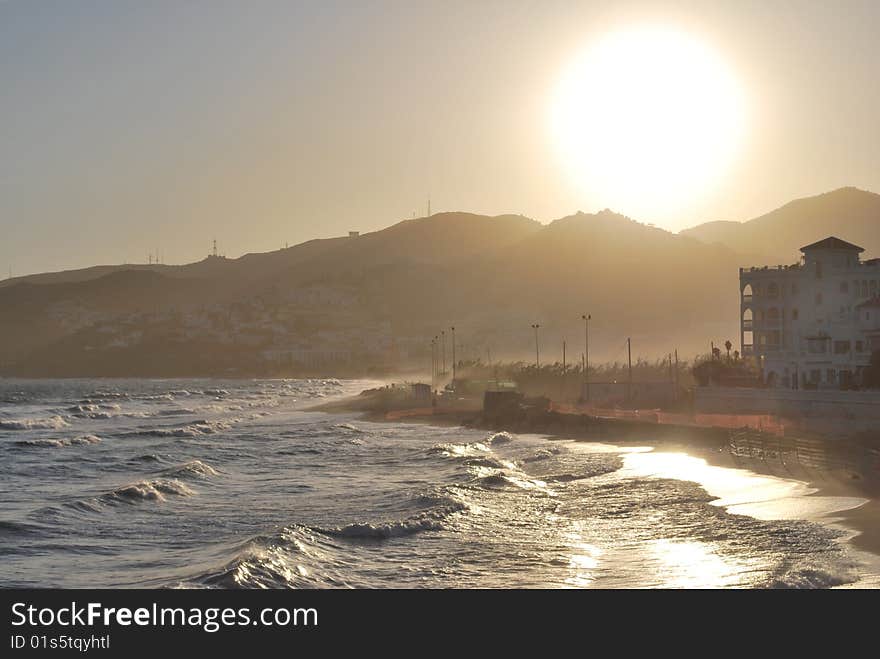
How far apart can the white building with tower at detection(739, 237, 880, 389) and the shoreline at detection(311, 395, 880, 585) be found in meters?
10.5

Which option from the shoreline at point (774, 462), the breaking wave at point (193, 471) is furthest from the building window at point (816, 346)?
the breaking wave at point (193, 471)

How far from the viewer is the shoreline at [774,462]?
27.1 meters

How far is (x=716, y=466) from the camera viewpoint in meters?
43.2

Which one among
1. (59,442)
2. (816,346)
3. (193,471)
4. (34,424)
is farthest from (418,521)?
(34,424)

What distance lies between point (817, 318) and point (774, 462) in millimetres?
27301

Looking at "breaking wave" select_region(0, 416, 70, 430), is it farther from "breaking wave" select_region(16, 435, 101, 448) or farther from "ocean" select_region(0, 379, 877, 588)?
"ocean" select_region(0, 379, 877, 588)

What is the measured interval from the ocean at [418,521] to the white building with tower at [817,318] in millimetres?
15370

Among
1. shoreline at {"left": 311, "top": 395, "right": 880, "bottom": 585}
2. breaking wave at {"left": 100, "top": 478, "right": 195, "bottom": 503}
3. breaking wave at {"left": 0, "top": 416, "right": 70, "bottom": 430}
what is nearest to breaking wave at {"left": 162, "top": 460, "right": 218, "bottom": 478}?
breaking wave at {"left": 100, "top": 478, "right": 195, "bottom": 503}

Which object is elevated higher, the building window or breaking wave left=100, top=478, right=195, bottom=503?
the building window

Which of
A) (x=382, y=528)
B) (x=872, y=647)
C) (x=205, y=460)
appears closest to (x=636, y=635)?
(x=872, y=647)

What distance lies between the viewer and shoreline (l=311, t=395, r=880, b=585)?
27.1 m

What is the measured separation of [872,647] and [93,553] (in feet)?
71.5

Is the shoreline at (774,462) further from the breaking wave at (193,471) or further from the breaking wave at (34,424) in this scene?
the breaking wave at (34,424)

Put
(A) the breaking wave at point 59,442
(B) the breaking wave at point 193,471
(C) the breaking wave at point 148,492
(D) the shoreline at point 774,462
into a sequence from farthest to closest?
(A) the breaking wave at point 59,442, (B) the breaking wave at point 193,471, (C) the breaking wave at point 148,492, (D) the shoreline at point 774,462
